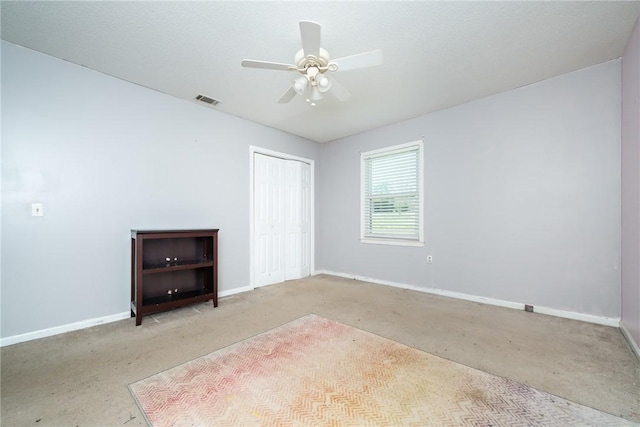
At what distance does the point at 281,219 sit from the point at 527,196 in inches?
138

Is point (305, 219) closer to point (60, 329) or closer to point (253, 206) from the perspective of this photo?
point (253, 206)

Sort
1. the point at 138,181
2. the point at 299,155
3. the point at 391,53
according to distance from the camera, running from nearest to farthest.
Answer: the point at 391,53
the point at 138,181
the point at 299,155

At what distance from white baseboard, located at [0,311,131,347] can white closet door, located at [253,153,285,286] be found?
5.94 feet

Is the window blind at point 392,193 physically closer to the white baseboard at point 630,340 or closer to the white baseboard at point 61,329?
the white baseboard at point 630,340

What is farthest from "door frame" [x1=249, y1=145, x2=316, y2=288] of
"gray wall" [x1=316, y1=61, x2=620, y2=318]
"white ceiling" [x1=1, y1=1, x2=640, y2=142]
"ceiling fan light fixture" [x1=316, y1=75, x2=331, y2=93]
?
"ceiling fan light fixture" [x1=316, y1=75, x2=331, y2=93]

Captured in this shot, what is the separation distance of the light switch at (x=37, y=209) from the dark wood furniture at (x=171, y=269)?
2.39 feet

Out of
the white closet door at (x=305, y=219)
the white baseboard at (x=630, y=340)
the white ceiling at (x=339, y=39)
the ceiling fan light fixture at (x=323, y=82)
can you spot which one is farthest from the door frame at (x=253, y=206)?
the white baseboard at (x=630, y=340)

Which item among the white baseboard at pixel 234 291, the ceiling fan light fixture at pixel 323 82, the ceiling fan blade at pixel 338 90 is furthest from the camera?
the white baseboard at pixel 234 291

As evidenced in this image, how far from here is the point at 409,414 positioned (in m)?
1.44

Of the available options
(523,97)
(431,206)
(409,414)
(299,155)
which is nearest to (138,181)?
(299,155)

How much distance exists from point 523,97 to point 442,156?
1.09 metres

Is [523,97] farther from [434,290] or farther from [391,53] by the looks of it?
[434,290]

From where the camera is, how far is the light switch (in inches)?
94.0

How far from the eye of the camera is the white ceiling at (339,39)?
1.95m
